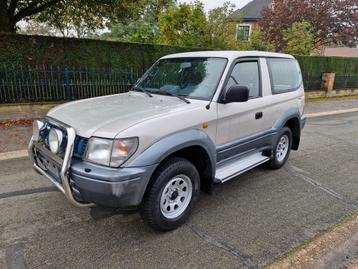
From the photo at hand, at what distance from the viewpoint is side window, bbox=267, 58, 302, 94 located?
4.16 m

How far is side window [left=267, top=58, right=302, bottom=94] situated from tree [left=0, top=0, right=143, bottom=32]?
6670mm

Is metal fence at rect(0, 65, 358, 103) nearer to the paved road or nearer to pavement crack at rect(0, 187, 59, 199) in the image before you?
the paved road

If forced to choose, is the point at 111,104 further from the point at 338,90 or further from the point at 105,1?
the point at 338,90

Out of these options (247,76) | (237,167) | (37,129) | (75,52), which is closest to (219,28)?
(75,52)

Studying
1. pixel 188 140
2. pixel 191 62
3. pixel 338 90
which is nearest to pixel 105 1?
pixel 191 62

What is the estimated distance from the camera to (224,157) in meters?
3.34

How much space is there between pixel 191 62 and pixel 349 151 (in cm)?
439

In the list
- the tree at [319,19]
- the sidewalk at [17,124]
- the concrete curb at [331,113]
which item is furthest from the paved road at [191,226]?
the tree at [319,19]

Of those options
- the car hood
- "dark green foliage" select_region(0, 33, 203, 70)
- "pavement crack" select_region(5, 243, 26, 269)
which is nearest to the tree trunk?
"dark green foliage" select_region(0, 33, 203, 70)

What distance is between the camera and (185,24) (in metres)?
13.4

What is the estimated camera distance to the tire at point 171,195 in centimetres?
255

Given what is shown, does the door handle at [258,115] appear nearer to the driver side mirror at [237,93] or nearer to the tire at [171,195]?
the driver side mirror at [237,93]

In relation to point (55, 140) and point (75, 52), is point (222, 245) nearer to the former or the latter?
point (55, 140)

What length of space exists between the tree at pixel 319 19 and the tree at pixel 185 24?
968 cm
